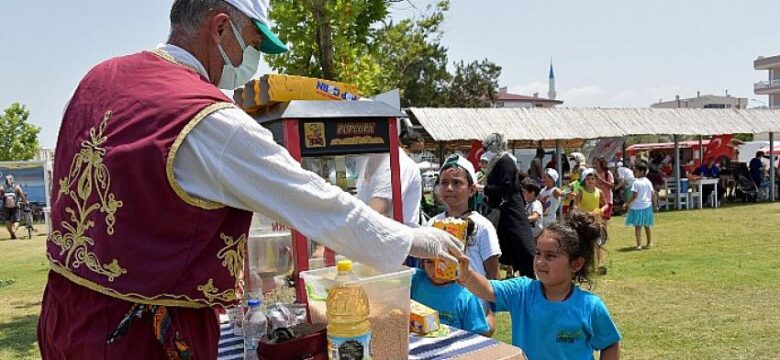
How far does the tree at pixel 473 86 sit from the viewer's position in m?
38.4

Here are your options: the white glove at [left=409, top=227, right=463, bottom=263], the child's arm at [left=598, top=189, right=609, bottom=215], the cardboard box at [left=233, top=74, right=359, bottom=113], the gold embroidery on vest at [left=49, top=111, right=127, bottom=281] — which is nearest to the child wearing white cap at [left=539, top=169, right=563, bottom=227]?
the child's arm at [left=598, top=189, right=609, bottom=215]

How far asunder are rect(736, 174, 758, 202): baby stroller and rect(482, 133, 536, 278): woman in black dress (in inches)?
594

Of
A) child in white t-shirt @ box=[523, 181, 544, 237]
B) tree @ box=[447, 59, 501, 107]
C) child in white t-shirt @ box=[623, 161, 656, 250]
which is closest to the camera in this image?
child in white t-shirt @ box=[523, 181, 544, 237]

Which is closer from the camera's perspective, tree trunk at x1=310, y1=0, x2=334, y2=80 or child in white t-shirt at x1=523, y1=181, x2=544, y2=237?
tree trunk at x1=310, y1=0, x2=334, y2=80

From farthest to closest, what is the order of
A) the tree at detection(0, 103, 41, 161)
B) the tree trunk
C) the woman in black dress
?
the tree at detection(0, 103, 41, 161) → the tree trunk → the woman in black dress

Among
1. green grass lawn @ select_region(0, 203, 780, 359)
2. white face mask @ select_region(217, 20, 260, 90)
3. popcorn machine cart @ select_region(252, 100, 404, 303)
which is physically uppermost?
white face mask @ select_region(217, 20, 260, 90)

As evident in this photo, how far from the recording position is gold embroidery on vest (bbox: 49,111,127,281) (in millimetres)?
1411

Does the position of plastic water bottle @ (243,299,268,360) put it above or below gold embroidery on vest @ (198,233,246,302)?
below

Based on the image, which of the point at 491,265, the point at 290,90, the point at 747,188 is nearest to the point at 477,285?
the point at 491,265

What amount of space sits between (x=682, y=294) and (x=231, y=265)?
21.0 ft

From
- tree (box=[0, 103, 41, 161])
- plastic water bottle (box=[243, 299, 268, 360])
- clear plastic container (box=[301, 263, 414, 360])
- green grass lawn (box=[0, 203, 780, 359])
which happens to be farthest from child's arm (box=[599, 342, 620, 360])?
tree (box=[0, 103, 41, 161])

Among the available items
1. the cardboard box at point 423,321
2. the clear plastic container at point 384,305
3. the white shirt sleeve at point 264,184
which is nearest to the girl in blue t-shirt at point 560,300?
the cardboard box at point 423,321

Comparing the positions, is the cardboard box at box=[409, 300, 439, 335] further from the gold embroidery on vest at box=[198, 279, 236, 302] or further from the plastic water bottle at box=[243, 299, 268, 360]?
the gold embroidery on vest at box=[198, 279, 236, 302]

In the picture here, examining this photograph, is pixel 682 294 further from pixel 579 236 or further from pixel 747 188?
pixel 747 188
